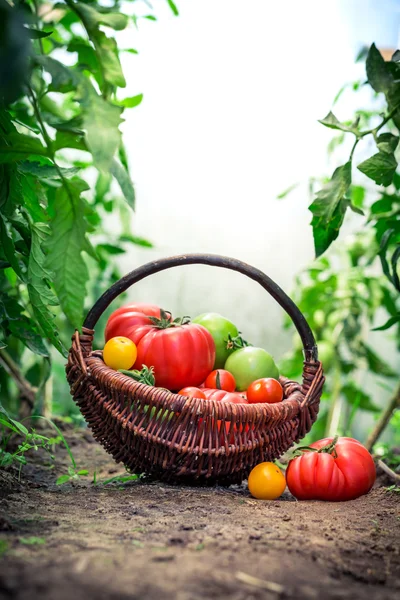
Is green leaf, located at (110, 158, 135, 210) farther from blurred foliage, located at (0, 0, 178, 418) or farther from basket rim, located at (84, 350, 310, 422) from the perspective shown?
basket rim, located at (84, 350, 310, 422)

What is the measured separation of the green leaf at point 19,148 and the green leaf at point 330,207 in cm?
56

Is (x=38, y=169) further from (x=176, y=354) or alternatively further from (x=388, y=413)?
(x=388, y=413)

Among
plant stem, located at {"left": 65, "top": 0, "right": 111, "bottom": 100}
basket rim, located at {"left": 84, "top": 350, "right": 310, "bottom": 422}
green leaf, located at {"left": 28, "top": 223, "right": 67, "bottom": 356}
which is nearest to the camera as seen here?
plant stem, located at {"left": 65, "top": 0, "right": 111, "bottom": 100}

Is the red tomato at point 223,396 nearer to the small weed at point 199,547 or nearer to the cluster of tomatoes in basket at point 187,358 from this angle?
the cluster of tomatoes in basket at point 187,358

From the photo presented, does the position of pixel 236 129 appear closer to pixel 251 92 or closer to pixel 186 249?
pixel 251 92

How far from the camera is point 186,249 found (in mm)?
3084

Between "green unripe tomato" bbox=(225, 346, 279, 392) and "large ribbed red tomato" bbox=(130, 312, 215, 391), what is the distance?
8 centimetres

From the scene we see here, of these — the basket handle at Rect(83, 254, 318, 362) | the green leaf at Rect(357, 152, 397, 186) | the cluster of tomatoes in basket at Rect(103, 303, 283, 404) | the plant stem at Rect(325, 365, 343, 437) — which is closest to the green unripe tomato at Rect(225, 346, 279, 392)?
the cluster of tomatoes in basket at Rect(103, 303, 283, 404)

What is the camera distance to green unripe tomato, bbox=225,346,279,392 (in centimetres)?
130

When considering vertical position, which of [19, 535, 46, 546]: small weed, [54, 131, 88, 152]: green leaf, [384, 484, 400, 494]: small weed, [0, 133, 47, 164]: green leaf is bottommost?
[384, 484, 400, 494]: small weed

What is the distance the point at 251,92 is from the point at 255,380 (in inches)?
82.7

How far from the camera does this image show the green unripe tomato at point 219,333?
139 centimetres

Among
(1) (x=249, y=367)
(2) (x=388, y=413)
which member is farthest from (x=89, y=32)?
(2) (x=388, y=413)

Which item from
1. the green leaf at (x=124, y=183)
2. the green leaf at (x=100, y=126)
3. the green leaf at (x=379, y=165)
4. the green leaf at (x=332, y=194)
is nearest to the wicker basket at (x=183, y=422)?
the green leaf at (x=332, y=194)
